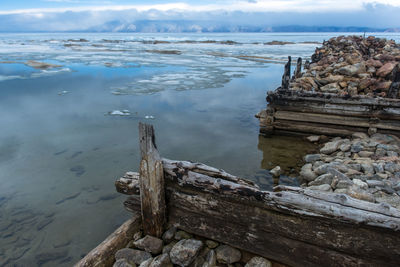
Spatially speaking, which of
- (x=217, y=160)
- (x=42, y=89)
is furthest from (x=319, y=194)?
(x=42, y=89)

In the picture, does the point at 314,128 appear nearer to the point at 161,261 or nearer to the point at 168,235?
the point at 168,235

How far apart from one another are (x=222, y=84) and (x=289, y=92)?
31.6 feet

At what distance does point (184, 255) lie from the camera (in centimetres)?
339

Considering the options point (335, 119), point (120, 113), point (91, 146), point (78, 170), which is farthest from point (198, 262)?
point (120, 113)

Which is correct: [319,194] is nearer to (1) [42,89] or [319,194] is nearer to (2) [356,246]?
(2) [356,246]

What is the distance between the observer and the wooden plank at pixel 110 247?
3.44 m

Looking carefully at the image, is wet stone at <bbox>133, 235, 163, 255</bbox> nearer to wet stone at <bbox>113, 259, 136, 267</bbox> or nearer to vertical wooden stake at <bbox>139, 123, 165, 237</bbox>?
vertical wooden stake at <bbox>139, 123, 165, 237</bbox>

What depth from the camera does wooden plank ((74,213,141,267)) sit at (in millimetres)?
3436

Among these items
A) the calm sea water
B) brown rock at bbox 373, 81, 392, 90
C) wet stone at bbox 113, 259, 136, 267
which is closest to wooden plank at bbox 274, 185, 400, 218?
wet stone at bbox 113, 259, 136, 267

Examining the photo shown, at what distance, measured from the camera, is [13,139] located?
29.0 ft

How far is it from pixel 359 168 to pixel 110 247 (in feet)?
17.7

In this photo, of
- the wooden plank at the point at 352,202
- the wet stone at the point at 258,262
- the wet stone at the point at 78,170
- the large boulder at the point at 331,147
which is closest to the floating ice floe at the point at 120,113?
the wet stone at the point at 78,170

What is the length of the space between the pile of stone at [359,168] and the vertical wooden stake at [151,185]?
3.09 m

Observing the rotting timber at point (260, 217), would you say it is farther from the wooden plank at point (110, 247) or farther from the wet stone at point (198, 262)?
the wet stone at point (198, 262)
